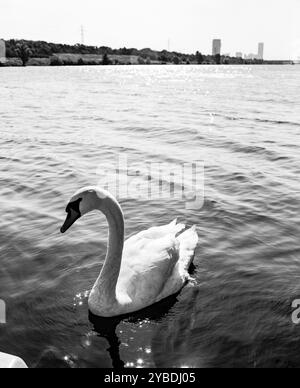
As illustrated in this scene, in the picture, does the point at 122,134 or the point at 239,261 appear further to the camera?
the point at 122,134

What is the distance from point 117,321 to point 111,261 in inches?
35.8

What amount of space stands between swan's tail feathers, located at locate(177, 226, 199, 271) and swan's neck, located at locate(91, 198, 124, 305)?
5.61 ft

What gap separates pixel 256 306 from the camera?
24.2ft

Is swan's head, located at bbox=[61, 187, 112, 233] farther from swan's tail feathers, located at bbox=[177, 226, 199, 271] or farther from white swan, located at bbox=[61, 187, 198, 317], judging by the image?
swan's tail feathers, located at bbox=[177, 226, 199, 271]

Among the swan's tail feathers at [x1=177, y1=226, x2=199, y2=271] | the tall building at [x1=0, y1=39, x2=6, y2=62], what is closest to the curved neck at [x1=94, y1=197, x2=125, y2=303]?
the swan's tail feathers at [x1=177, y1=226, x2=199, y2=271]

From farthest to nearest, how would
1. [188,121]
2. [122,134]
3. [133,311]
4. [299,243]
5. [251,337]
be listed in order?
[188,121], [122,134], [299,243], [133,311], [251,337]

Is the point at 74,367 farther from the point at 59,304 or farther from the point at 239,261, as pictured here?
the point at 239,261

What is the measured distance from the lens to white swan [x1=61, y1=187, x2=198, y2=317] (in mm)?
6723

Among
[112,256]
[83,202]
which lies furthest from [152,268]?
[83,202]

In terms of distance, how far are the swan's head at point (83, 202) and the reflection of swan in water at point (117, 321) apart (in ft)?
5.14

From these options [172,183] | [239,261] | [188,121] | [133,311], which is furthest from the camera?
[188,121]

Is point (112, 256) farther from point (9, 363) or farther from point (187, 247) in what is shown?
point (9, 363)

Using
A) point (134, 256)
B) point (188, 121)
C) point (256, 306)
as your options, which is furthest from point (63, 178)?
point (188, 121)
